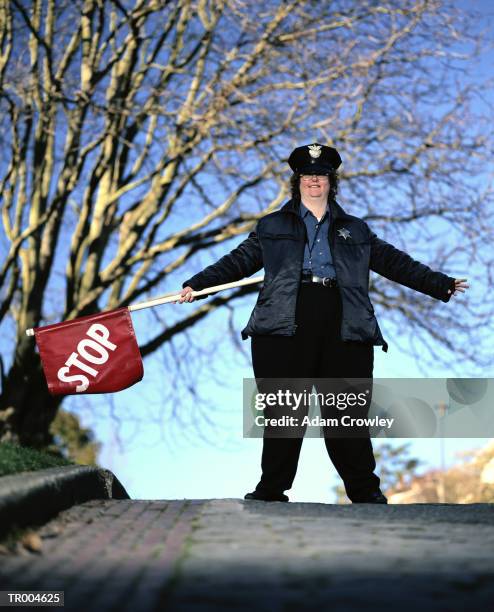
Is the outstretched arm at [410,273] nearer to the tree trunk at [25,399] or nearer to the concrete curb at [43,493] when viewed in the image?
the concrete curb at [43,493]

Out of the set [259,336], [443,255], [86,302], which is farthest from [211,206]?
[259,336]

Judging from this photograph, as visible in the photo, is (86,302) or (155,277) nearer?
(86,302)

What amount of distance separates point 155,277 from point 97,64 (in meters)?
2.98

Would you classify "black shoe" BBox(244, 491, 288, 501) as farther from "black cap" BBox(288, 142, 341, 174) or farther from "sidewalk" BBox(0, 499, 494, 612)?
"black cap" BBox(288, 142, 341, 174)

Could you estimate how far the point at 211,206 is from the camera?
1404 centimetres

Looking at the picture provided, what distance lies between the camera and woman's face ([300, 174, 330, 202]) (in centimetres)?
635

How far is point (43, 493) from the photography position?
4777mm

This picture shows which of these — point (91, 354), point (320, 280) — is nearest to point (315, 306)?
point (320, 280)

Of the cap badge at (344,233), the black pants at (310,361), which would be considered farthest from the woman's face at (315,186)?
the black pants at (310,361)

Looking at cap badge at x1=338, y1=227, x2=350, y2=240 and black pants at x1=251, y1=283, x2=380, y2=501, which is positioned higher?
cap badge at x1=338, y1=227, x2=350, y2=240

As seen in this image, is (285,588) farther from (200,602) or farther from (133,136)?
(133,136)

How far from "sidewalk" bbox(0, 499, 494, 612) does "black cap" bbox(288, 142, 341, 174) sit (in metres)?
2.27

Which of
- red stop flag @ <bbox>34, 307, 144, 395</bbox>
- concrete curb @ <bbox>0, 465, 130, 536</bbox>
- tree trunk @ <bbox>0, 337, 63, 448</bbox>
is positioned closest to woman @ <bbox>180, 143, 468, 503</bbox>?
concrete curb @ <bbox>0, 465, 130, 536</bbox>

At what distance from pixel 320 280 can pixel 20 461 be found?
2108mm
